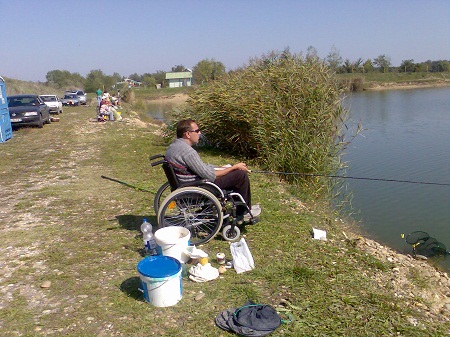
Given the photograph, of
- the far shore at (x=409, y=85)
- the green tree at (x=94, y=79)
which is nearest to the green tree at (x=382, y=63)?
the far shore at (x=409, y=85)

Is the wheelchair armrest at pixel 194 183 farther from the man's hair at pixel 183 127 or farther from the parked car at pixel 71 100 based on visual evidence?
the parked car at pixel 71 100

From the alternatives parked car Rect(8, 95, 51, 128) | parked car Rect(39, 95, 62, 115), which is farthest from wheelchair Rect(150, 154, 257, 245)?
parked car Rect(39, 95, 62, 115)

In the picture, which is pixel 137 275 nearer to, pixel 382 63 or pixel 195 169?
pixel 195 169

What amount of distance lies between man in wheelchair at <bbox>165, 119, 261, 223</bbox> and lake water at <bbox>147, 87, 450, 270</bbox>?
4128mm

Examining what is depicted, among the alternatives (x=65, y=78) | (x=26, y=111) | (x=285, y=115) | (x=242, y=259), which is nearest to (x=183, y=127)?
(x=242, y=259)

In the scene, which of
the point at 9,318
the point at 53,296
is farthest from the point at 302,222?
the point at 9,318

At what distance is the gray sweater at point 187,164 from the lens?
4.67 metres

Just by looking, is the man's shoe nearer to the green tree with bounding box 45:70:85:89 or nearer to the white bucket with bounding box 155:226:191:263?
the white bucket with bounding box 155:226:191:263

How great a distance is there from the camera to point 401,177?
37.9 ft

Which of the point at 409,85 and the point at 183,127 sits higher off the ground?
the point at 409,85

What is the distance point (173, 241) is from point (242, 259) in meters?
0.75

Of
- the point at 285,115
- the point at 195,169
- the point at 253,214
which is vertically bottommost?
the point at 253,214

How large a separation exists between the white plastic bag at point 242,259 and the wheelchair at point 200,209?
0.47m

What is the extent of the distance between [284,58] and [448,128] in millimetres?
11613
